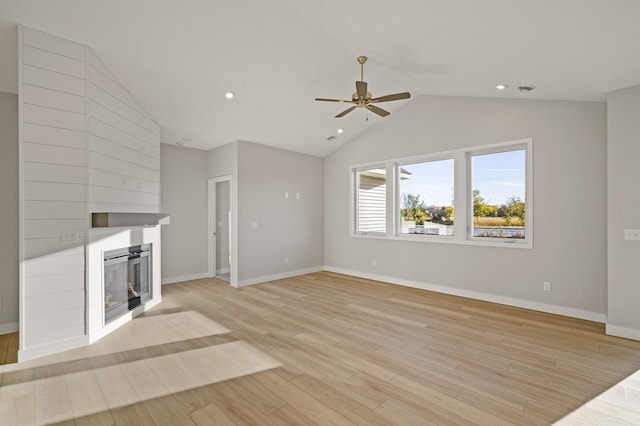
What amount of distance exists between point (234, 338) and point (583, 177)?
4.87 m

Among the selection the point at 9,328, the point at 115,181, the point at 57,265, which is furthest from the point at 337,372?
the point at 9,328

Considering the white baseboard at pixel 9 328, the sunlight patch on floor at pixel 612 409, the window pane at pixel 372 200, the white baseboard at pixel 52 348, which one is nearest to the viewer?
the sunlight patch on floor at pixel 612 409

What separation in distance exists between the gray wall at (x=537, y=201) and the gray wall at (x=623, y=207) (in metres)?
0.42

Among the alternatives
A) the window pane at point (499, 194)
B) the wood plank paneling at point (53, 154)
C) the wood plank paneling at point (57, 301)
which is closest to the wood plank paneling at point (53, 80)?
the wood plank paneling at point (53, 154)

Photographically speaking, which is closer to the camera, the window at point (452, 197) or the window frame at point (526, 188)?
the window frame at point (526, 188)

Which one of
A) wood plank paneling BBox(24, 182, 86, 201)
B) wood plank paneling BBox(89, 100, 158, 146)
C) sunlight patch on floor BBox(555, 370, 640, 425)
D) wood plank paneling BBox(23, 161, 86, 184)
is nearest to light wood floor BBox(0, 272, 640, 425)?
sunlight patch on floor BBox(555, 370, 640, 425)

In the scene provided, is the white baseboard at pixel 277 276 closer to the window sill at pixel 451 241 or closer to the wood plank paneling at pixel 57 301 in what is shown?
the window sill at pixel 451 241

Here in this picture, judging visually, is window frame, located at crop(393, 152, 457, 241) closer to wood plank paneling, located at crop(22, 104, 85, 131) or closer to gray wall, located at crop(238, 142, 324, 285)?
gray wall, located at crop(238, 142, 324, 285)

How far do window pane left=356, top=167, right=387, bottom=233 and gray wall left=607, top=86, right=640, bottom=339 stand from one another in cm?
355

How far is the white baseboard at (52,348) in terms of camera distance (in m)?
2.94

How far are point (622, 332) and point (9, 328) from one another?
282 inches

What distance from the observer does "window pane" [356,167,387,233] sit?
21.7 feet

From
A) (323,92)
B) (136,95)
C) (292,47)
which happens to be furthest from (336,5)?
(136,95)

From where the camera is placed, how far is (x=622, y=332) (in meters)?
3.44
